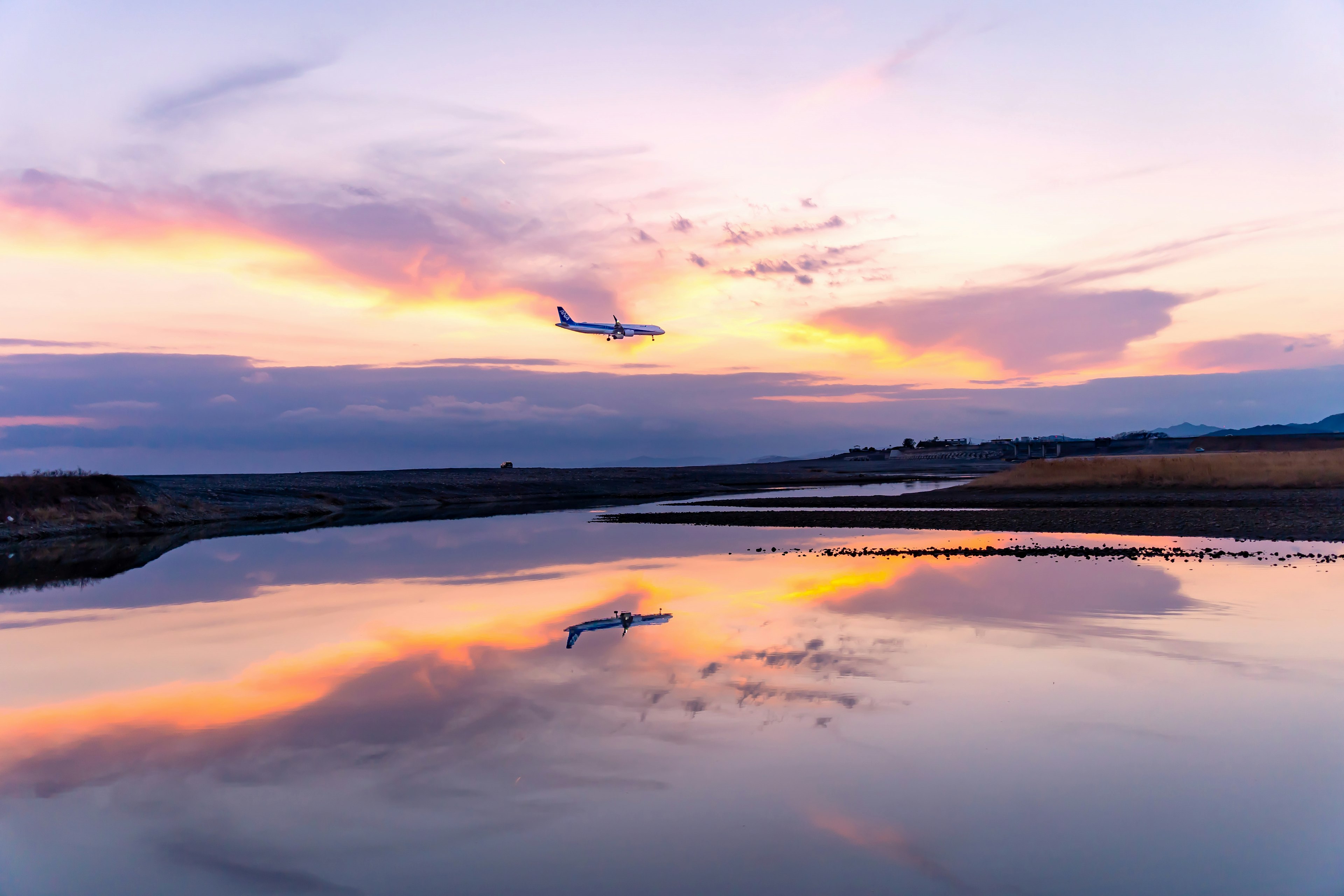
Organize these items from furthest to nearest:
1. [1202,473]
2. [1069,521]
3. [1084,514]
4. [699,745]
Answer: [1202,473], [1084,514], [1069,521], [699,745]

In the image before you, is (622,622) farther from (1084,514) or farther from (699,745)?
(1084,514)

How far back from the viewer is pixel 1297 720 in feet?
43.5

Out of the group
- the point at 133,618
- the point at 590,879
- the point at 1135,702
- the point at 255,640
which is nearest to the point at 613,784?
the point at 590,879

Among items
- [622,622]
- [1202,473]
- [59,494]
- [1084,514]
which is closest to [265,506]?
[59,494]

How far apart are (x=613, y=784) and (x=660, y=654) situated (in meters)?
7.48

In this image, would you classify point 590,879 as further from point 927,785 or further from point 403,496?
point 403,496

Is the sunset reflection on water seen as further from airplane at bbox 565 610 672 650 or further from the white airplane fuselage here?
the white airplane fuselage

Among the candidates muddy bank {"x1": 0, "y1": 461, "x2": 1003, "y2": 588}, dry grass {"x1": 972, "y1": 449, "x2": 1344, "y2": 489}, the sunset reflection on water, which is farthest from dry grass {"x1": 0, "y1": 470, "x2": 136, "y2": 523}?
dry grass {"x1": 972, "y1": 449, "x2": 1344, "y2": 489}

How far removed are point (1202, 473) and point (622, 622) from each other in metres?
62.6

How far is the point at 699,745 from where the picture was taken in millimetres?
12773

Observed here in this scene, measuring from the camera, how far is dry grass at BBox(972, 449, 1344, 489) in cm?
6425

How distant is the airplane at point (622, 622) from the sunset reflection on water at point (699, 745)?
1.49ft

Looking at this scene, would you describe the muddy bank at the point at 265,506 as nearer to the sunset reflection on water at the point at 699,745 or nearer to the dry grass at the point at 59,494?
the dry grass at the point at 59,494

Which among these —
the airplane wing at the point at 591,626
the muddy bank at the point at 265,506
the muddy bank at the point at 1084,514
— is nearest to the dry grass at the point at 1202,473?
the muddy bank at the point at 1084,514
